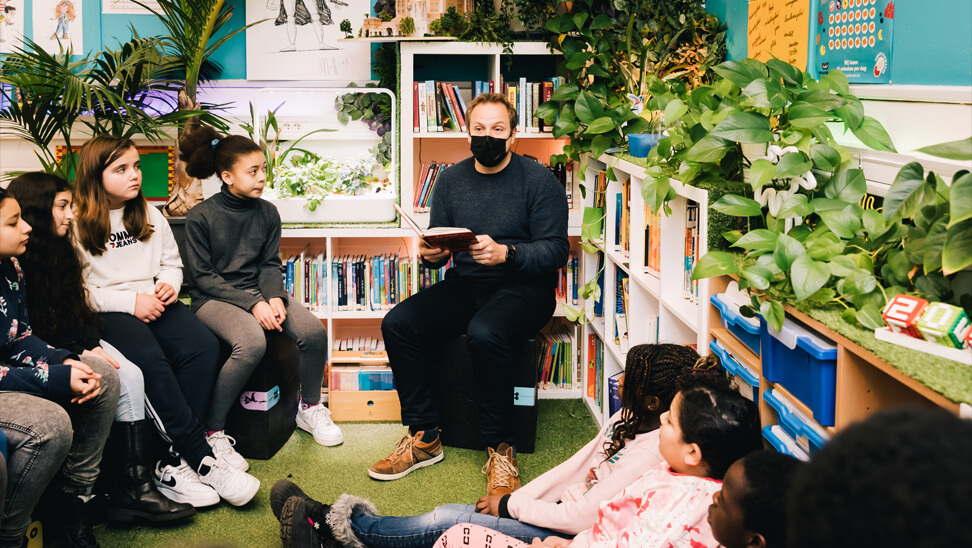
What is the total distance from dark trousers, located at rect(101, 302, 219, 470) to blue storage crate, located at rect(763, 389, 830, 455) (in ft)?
5.85

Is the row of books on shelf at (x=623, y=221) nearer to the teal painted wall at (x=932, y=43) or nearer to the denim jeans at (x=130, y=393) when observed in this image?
the teal painted wall at (x=932, y=43)

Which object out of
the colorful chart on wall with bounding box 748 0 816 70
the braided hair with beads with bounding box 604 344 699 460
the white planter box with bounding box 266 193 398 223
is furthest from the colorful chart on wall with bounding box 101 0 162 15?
the braided hair with beads with bounding box 604 344 699 460

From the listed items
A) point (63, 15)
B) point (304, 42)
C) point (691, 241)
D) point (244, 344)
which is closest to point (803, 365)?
point (691, 241)

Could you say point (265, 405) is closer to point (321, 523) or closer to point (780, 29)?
point (321, 523)

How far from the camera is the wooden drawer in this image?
10.8ft

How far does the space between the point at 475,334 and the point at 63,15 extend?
2847mm

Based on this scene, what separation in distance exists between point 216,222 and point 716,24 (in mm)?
1936

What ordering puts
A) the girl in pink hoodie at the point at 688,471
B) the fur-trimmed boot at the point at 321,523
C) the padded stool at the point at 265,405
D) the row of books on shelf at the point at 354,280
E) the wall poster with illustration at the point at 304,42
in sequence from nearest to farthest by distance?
the girl in pink hoodie at the point at 688,471
the fur-trimmed boot at the point at 321,523
the padded stool at the point at 265,405
the row of books on shelf at the point at 354,280
the wall poster with illustration at the point at 304,42

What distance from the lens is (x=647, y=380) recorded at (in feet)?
6.03

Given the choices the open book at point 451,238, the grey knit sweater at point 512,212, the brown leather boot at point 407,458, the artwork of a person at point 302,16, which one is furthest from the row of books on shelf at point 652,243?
the artwork of a person at point 302,16

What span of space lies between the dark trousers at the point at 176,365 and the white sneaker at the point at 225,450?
2.6 inches

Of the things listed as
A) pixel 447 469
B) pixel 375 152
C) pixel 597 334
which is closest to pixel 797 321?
pixel 447 469

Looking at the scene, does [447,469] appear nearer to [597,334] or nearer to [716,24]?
[597,334]

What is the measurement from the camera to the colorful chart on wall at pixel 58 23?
4.02 m
